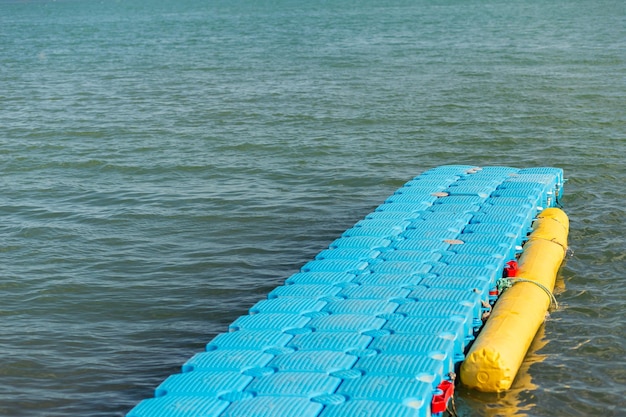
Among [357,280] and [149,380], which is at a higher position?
[357,280]

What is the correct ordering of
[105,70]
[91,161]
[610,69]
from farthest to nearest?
[105,70] < [610,69] < [91,161]

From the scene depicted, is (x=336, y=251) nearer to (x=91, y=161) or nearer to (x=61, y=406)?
(x=61, y=406)

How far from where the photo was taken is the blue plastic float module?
13117 millimetres

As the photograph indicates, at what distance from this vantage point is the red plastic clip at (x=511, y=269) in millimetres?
18391

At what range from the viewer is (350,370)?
13.9m

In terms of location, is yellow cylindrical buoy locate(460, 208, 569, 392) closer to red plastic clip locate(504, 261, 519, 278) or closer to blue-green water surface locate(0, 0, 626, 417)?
red plastic clip locate(504, 261, 519, 278)

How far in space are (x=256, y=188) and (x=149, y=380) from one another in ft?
41.4

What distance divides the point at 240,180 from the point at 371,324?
604 inches

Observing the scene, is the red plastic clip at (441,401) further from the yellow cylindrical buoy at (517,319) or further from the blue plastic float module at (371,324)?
the yellow cylindrical buoy at (517,319)

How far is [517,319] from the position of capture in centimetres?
1642

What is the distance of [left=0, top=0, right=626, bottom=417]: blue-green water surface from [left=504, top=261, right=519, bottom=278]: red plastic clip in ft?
4.37

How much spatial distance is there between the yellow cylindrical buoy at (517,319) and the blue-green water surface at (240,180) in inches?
21.7

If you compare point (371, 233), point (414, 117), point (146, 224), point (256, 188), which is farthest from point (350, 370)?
point (414, 117)

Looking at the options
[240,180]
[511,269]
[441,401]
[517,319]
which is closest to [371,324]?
[441,401]
